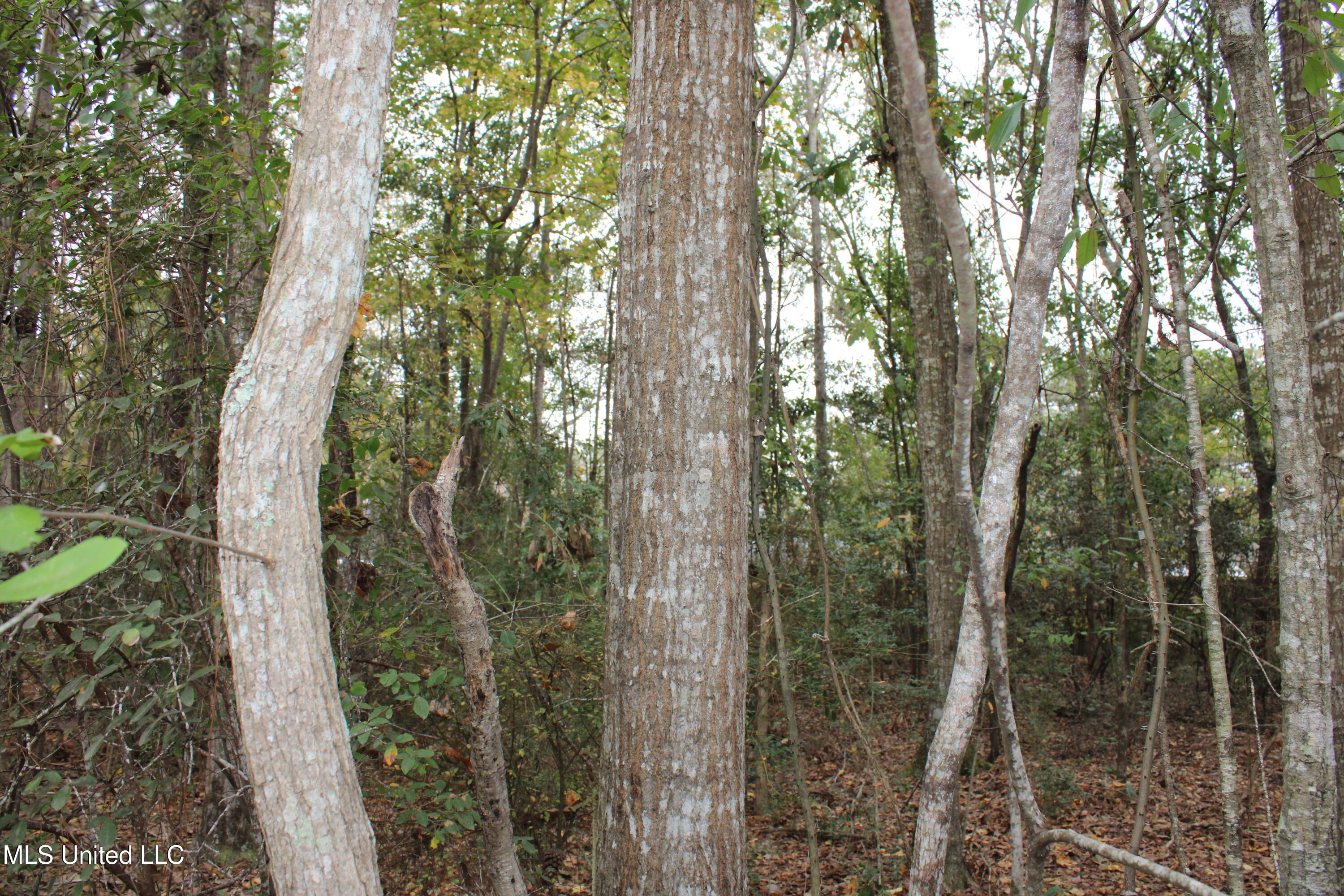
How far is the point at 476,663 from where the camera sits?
228cm

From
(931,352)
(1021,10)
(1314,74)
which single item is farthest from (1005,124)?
(931,352)

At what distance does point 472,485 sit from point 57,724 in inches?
273

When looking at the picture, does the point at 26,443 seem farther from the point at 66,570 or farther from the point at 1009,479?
the point at 1009,479

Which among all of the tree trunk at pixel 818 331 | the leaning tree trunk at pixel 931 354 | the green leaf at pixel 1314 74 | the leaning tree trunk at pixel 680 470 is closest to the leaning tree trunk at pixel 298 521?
the leaning tree trunk at pixel 680 470

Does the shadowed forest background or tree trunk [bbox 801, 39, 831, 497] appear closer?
the shadowed forest background

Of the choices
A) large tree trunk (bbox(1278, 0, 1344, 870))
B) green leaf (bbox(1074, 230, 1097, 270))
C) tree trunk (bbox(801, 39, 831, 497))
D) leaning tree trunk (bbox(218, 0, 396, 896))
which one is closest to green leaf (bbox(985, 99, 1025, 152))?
green leaf (bbox(1074, 230, 1097, 270))

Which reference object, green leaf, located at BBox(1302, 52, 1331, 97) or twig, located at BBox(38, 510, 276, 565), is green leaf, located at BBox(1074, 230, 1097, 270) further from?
twig, located at BBox(38, 510, 276, 565)

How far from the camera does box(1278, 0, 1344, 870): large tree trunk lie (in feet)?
10.6

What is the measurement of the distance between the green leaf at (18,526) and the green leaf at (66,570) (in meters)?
0.03

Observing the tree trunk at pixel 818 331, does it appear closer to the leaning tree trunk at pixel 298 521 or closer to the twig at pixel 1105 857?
the twig at pixel 1105 857

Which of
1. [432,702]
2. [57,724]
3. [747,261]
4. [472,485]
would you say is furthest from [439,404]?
[472,485]

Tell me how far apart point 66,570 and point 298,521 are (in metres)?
0.82

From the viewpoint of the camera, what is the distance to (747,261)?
2.07 meters

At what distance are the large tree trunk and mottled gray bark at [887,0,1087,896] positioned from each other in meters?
2.16
